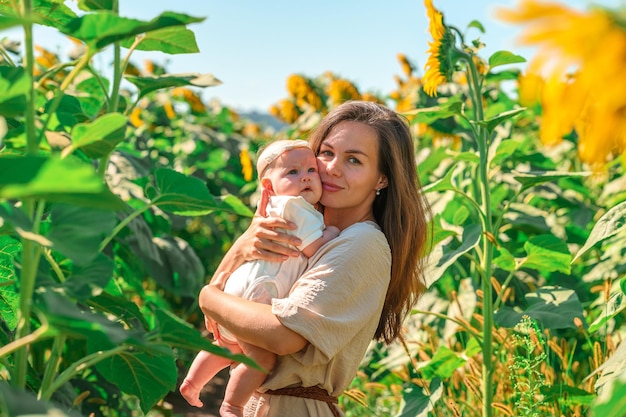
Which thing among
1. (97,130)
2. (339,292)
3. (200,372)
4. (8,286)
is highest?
(97,130)

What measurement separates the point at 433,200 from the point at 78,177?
2.59 m

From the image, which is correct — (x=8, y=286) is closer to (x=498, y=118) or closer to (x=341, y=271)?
(x=341, y=271)

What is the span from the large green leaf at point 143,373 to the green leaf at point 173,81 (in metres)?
0.60

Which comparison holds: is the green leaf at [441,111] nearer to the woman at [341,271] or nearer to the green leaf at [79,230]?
the woman at [341,271]

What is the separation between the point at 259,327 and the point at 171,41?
1.90 feet

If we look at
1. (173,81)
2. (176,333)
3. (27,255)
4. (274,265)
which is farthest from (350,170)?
(27,255)

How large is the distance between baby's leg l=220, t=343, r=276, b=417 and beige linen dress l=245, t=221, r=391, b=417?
37 millimetres

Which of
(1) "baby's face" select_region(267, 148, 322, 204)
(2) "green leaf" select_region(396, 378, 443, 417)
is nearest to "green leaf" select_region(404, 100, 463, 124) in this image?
(1) "baby's face" select_region(267, 148, 322, 204)

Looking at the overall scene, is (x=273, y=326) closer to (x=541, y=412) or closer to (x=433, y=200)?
(x=541, y=412)

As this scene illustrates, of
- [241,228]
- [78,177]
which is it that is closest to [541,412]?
[78,177]

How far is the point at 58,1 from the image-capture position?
5.49 ft

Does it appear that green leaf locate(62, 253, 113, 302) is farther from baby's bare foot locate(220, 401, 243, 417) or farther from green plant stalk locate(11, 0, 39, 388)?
baby's bare foot locate(220, 401, 243, 417)

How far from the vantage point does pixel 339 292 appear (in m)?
1.76

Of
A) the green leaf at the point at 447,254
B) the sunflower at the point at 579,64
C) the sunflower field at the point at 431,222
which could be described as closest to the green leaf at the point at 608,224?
the sunflower field at the point at 431,222
